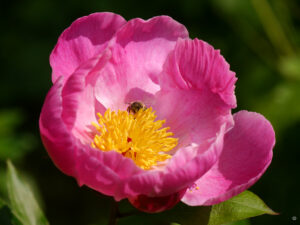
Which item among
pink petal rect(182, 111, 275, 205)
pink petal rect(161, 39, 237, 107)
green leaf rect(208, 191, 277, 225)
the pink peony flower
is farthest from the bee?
green leaf rect(208, 191, 277, 225)

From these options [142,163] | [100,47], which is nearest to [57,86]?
[100,47]

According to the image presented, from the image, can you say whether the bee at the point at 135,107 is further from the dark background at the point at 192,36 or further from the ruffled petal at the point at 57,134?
the dark background at the point at 192,36

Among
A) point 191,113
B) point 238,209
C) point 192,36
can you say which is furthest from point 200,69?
point 192,36

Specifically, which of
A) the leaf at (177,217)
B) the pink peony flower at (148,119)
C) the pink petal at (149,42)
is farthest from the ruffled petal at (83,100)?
the leaf at (177,217)

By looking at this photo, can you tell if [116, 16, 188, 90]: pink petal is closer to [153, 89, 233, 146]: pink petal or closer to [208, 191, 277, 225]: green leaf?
[153, 89, 233, 146]: pink petal

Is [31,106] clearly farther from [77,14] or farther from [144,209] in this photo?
Result: [144,209]

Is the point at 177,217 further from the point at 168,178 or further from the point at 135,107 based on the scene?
the point at 135,107
